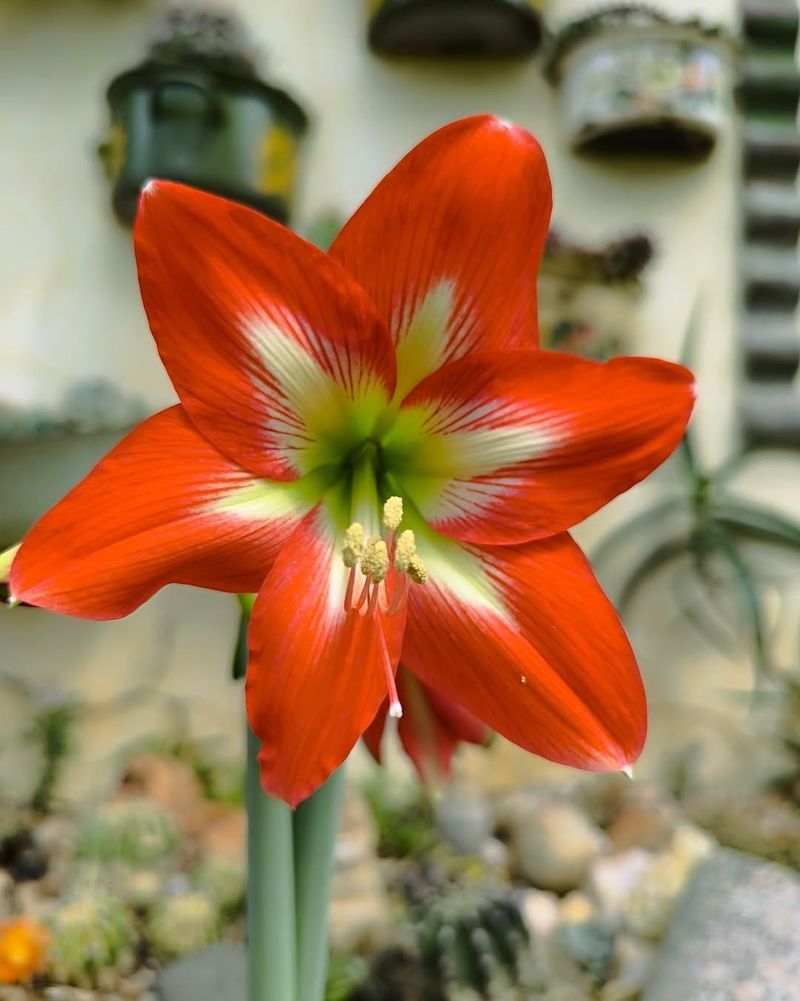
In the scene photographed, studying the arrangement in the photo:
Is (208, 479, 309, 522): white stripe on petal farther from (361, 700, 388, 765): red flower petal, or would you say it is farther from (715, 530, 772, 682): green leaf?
(715, 530, 772, 682): green leaf

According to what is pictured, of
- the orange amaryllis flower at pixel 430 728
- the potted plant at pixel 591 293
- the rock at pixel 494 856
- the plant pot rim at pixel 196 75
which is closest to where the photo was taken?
the orange amaryllis flower at pixel 430 728

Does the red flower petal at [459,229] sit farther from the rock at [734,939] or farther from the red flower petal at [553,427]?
the rock at [734,939]

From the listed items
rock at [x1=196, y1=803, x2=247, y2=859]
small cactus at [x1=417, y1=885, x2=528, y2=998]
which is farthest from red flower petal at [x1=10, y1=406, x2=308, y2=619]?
rock at [x1=196, y1=803, x2=247, y2=859]

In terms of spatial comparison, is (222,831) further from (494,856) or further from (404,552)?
(404,552)

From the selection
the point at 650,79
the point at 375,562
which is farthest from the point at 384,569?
the point at 650,79

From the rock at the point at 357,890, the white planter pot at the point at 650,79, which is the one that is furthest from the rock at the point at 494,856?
the white planter pot at the point at 650,79

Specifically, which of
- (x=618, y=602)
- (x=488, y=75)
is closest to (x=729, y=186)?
(x=488, y=75)
